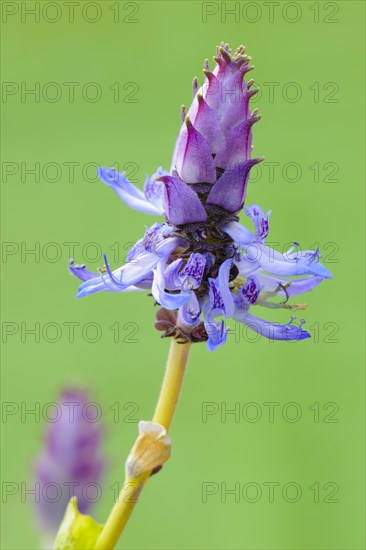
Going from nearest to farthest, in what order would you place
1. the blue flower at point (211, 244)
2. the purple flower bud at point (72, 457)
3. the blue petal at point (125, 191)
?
1. the blue flower at point (211, 244)
2. the blue petal at point (125, 191)
3. the purple flower bud at point (72, 457)

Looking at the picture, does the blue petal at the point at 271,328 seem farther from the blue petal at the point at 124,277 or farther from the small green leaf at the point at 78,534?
the small green leaf at the point at 78,534

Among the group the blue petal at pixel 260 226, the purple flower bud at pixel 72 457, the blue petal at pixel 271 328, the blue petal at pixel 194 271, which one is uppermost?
the blue petal at pixel 260 226

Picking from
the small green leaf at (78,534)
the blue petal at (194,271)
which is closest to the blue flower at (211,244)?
the blue petal at (194,271)

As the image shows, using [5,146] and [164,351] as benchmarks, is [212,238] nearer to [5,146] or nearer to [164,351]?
[164,351]

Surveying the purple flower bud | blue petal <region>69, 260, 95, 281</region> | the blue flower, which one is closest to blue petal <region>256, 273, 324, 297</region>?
the blue flower

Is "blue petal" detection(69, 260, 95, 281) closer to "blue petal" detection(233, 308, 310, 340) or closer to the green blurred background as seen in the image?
"blue petal" detection(233, 308, 310, 340)

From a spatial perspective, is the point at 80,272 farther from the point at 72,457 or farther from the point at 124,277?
the point at 72,457
